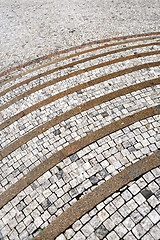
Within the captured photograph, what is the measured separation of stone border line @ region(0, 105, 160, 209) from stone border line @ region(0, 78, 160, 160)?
90cm

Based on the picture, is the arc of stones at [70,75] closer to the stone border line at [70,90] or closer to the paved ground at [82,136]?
the paved ground at [82,136]

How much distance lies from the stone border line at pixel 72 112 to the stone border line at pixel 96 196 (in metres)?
2.16

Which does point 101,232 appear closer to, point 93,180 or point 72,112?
point 93,180

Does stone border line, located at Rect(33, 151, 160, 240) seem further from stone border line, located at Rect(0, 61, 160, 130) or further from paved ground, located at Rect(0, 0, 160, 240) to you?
stone border line, located at Rect(0, 61, 160, 130)

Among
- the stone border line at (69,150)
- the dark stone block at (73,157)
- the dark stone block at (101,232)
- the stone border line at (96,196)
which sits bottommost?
the dark stone block at (101,232)

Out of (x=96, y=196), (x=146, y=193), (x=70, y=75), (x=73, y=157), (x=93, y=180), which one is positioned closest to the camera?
(x=146, y=193)

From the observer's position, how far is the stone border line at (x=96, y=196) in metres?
3.51

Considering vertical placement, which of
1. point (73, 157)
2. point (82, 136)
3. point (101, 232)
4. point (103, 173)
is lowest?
point (101, 232)

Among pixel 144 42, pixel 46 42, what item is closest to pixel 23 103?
Result: pixel 46 42

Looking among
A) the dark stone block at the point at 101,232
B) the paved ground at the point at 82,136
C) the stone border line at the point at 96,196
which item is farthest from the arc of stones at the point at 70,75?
the dark stone block at the point at 101,232

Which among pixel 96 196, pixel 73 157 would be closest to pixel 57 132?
pixel 73 157

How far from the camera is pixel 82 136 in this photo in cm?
473

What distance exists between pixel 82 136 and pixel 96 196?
5.08 ft

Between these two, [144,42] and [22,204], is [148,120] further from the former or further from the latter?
[144,42]
